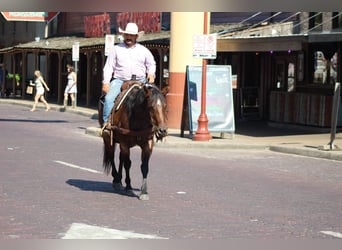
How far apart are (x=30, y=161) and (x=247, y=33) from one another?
12341 mm

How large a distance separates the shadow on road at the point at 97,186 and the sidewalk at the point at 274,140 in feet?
20.6

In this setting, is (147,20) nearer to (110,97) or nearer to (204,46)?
(204,46)

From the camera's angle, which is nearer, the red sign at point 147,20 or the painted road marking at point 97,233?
the painted road marking at point 97,233

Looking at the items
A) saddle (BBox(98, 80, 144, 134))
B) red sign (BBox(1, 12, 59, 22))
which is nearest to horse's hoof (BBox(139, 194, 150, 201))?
saddle (BBox(98, 80, 144, 134))

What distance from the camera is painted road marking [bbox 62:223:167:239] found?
5.97 metres

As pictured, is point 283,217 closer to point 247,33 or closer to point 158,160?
point 158,160

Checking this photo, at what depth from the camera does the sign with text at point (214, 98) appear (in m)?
18.0

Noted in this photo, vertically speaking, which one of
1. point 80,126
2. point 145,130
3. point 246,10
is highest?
point 246,10

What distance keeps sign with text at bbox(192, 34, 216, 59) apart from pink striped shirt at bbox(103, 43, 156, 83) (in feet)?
28.8

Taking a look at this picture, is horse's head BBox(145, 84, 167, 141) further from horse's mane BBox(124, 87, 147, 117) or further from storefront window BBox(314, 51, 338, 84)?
storefront window BBox(314, 51, 338, 84)

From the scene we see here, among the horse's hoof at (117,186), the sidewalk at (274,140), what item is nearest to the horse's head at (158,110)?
the horse's hoof at (117,186)

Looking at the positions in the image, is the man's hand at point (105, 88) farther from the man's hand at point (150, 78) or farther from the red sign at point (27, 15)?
the red sign at point (27, 15)

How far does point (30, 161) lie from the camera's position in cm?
1245

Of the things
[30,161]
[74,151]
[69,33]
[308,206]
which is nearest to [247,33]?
[74,151]
